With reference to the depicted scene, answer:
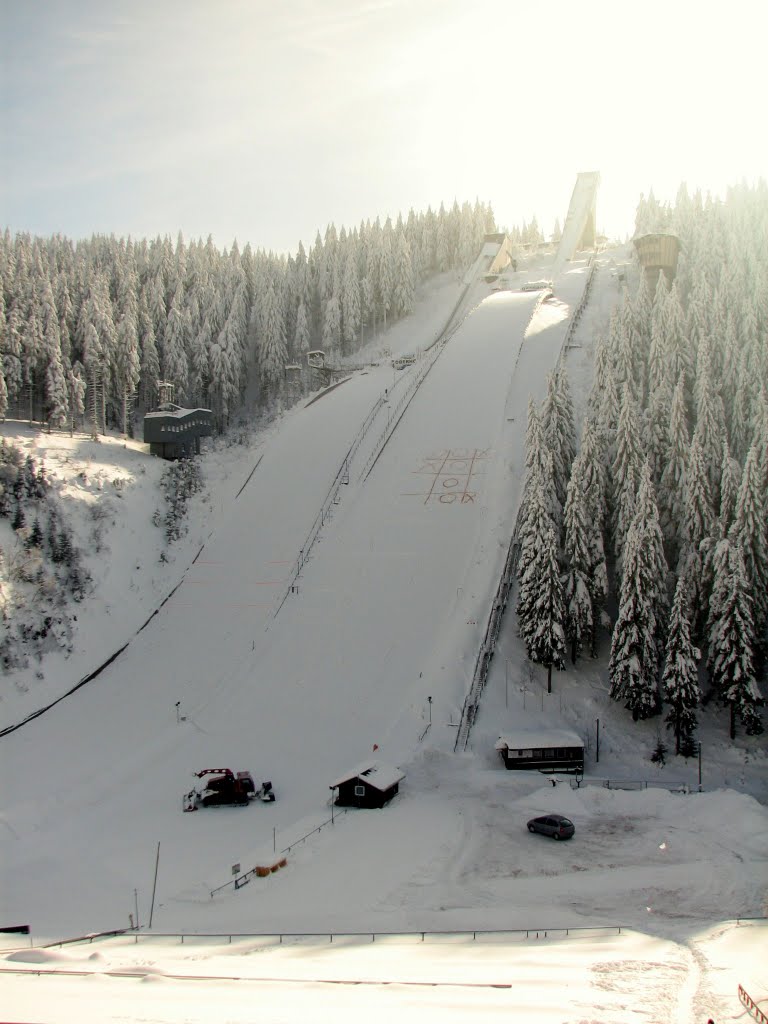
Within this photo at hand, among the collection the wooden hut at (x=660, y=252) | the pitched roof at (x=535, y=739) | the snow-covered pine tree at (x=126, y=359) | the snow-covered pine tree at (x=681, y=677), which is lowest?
the pitched roof at (x=535, y=739)

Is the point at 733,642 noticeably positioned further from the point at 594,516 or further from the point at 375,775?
the point at 375,775

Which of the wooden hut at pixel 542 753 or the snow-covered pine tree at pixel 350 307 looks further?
the snow-covered pine tree at pixel 350 307

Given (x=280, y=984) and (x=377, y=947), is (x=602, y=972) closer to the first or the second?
(x=377, y=947)

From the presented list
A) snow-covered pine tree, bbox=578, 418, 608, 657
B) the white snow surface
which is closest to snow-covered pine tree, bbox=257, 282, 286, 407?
the white snow surface

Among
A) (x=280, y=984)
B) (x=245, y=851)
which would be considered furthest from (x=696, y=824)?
(x=280, y=984)

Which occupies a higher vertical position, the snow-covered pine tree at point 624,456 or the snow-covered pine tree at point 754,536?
the snow-covered pine tree at point 624,456

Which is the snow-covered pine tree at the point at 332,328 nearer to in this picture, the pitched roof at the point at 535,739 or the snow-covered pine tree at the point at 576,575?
the snow-covered pine tree at the point at 576,575

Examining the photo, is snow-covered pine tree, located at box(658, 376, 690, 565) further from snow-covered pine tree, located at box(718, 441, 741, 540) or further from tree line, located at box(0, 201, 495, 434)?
tree line, located at box(0, 201, 495, 434)

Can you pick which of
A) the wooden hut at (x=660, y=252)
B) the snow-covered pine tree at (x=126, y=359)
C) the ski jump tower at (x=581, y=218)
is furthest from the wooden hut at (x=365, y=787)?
the ski jump tower at (x=581, y=218)
